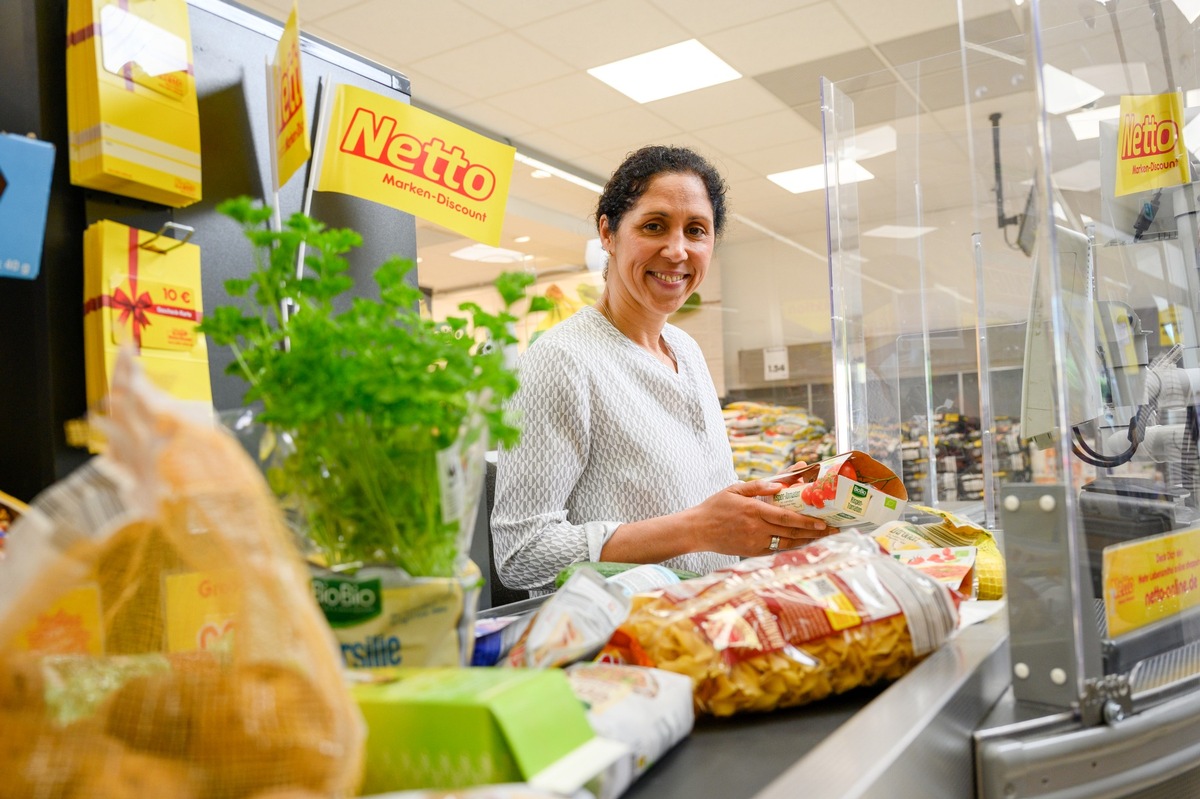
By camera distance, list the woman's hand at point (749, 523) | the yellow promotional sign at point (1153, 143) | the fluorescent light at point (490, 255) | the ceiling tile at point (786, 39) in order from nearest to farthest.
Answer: the woman's hand at point (749, 523) → the yellow promotional sign at point (1153, 143) → the ceiling tile at point (786, 39) → the fluorescent light at point (490, 255)

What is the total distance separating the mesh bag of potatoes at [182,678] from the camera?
399mm

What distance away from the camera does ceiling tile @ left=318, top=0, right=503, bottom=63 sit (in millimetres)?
3912

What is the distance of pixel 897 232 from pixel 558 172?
386 centimetres

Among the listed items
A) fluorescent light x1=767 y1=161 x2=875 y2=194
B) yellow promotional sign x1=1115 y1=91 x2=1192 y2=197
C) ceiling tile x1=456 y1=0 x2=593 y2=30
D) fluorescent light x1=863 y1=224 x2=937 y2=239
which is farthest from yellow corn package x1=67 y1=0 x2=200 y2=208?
fluorescent light x1=767 y1=161 x2=875 y2=194

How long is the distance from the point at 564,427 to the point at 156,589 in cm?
95

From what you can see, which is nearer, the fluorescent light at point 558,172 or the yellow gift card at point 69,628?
the yellow gift card at point 69,628

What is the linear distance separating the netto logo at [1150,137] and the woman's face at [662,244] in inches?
29.3

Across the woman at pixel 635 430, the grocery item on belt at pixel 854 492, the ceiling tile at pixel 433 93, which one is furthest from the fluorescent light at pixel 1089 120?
the ceiling tile at pixel 433 93

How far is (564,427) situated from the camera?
149 centimetres

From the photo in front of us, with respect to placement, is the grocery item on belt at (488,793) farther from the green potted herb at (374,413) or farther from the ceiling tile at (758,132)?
the ceiling tile at (758,132)

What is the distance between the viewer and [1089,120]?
127 centimetres

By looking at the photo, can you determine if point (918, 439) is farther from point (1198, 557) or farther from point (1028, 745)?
point (1028, 745)

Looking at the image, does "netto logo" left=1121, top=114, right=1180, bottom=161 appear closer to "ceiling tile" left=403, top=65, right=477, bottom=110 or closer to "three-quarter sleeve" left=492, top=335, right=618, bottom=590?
"three-quarter sleeve" left=492, top=335, right=618, bottom=590

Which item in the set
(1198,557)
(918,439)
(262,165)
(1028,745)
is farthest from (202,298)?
(918,439)
